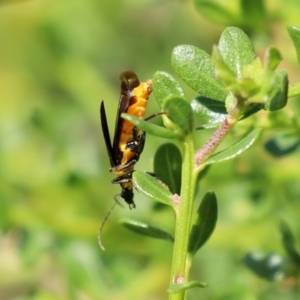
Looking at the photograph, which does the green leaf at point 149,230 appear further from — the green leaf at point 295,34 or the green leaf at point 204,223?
the green leaf at point 295,34

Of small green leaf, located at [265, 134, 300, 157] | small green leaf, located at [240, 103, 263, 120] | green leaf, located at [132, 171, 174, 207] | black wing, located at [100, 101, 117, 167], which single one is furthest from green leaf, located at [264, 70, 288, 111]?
small green leaf, located at [265, 134, 300, 157]

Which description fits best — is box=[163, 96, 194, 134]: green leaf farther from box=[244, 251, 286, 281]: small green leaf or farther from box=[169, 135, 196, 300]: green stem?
box=[244, 251, 286, 281]: small green leaf

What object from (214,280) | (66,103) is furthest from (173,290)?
(66,103)

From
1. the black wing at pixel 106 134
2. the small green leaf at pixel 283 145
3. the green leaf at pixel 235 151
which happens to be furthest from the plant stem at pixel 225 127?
the small green leaf at pixel 283 145

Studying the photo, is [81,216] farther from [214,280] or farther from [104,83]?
[104,83]

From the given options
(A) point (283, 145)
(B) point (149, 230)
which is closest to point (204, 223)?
(B) point (149, 230)

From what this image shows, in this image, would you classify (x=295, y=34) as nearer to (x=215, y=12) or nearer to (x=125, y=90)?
(x=125, y=90)
